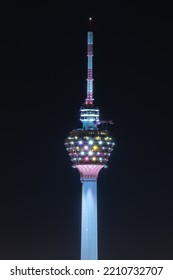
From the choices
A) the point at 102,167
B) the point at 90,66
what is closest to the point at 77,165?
the point at 102,167

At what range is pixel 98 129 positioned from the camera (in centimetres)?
10231

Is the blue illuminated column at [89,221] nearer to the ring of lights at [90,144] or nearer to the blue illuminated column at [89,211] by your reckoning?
the blue illuminated column at [89,211]

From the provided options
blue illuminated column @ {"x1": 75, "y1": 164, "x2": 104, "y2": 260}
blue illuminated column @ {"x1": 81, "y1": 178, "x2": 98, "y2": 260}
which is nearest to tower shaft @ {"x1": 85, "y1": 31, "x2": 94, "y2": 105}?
blue illuminated column @ {"x1": 75, "y1": 164, "x2": 104, "y2": 260}

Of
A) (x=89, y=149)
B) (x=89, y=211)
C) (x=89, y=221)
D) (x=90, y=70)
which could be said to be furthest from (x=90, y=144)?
(x=89, y=221)

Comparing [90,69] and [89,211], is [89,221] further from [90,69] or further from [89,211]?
[90,69]

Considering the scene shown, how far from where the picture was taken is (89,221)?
345ft

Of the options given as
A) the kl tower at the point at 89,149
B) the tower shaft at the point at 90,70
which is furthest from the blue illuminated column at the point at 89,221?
the tower shaft at the point at 90,70

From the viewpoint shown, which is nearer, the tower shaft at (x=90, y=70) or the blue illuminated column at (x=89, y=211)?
the tower shaft at (x=90, y=70)

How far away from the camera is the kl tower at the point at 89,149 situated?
332 ft

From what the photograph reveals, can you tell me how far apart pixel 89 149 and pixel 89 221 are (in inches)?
379

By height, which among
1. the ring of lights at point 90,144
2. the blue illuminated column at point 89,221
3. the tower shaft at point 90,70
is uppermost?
the tower shaft at point 90,70
